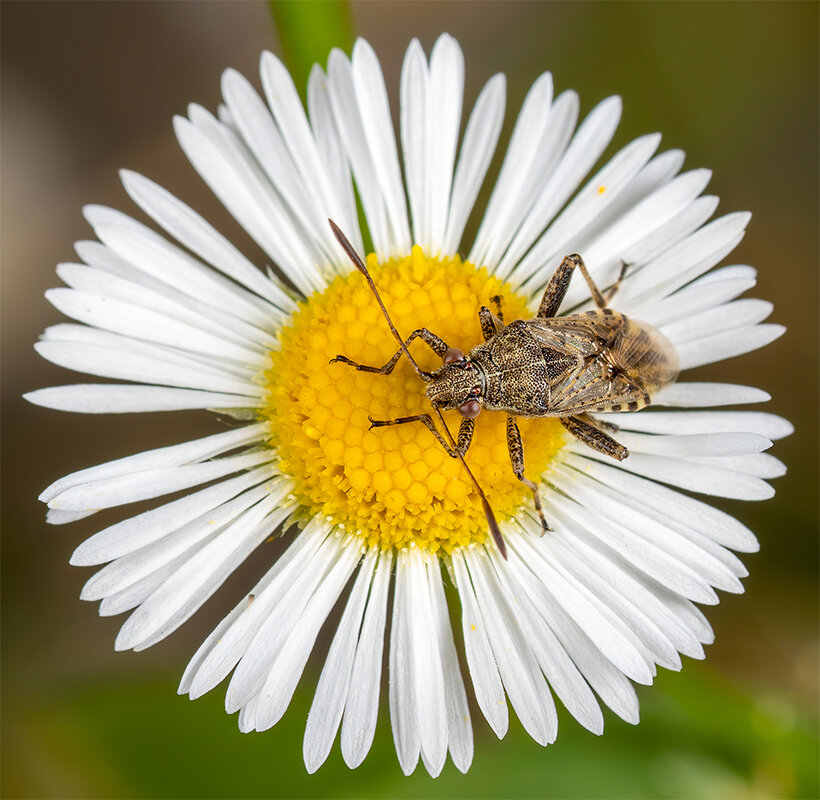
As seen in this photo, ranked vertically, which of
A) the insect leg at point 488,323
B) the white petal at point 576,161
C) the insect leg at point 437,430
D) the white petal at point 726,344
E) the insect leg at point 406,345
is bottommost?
the white petal at point 726,344

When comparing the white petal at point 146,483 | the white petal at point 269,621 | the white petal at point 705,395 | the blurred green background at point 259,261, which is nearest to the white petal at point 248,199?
the blurred green background at point 259,261

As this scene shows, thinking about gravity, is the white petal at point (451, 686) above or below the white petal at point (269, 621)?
below

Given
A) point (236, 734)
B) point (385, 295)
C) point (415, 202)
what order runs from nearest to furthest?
1. point (385, 295)
2. point (415, 202)
3. point (236, 734)

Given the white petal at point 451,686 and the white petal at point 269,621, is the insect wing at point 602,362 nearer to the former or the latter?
the white petal at point 451,686

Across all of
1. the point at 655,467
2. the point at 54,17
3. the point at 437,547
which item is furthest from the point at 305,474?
the point at 54,17

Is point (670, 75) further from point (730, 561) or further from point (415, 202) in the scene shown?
point (730, 561)

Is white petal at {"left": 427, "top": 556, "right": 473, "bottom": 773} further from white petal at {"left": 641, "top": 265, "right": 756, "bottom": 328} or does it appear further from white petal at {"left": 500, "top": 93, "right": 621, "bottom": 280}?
white petal at {"left": 500, "top": 93, "right": 621, "bottom": 280}

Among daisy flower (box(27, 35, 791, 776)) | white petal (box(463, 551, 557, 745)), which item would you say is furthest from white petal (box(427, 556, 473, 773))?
white petal (box(463, 551, 557, 745))
